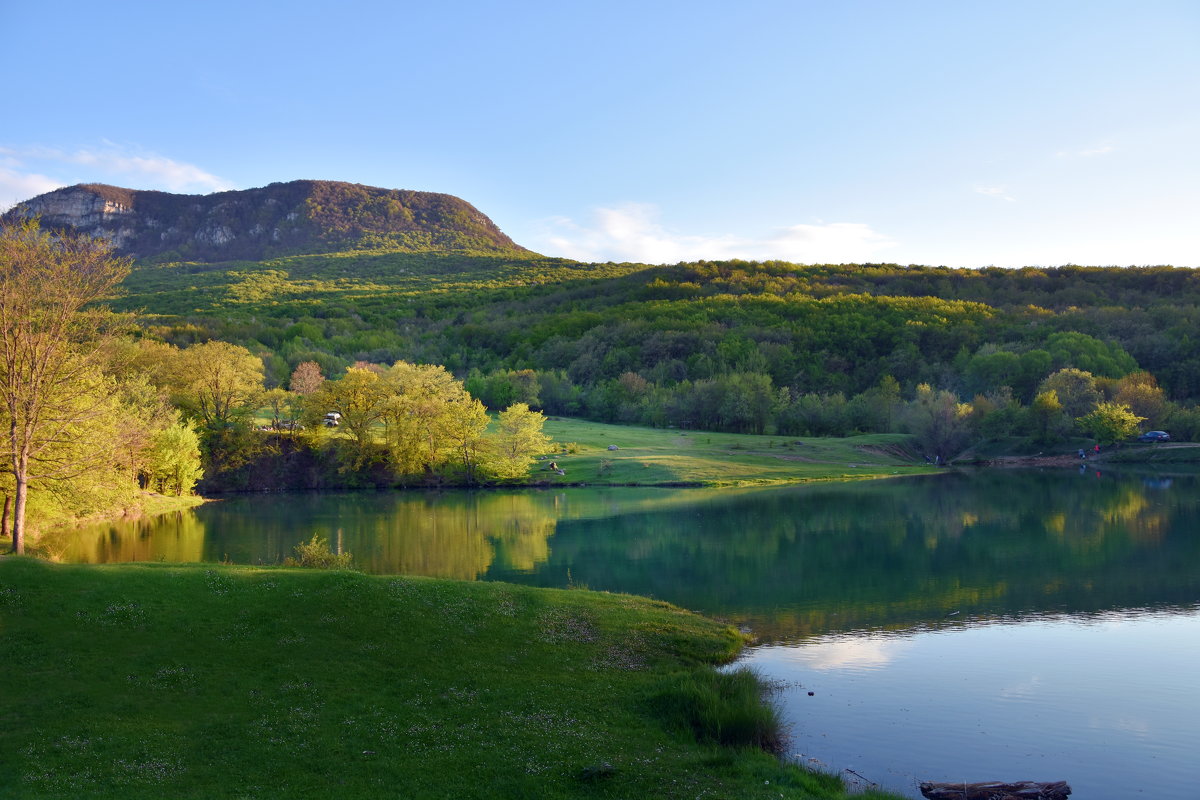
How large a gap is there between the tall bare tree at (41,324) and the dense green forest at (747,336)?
75.8 m

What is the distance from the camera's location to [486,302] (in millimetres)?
169625

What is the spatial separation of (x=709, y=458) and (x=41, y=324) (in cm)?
6415

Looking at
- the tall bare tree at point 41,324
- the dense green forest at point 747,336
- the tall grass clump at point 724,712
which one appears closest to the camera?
the tall grass clump at point 724,712

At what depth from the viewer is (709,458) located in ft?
268

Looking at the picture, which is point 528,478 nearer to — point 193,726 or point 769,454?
point 769,454

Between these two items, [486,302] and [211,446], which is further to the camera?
[486,302]

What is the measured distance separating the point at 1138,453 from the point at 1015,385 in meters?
19.6

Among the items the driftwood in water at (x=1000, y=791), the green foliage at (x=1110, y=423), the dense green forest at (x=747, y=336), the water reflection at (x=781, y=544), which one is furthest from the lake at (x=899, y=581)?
the dense green forest at (x=747, y=336)

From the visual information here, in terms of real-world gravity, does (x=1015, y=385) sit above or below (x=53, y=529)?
above

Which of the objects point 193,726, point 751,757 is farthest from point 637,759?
point 193,726

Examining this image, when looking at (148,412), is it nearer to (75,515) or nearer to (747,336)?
(75,515)

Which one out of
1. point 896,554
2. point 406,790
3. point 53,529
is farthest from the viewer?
point 53,529

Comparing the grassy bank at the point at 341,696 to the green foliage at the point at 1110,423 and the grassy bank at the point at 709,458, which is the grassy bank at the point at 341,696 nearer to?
the grassy bank at the point at 709,458

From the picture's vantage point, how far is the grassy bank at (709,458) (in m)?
74.6
